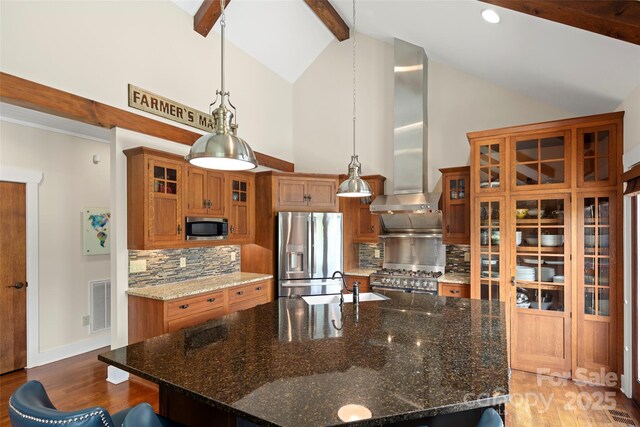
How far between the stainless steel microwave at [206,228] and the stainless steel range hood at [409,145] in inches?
78.5

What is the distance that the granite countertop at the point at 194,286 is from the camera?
3291 millimetres

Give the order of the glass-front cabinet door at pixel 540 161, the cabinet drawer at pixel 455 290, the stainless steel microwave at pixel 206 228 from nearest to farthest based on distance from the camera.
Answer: the glass-front cabinet door at pixel 540 161, the stainless steel microwave at pixel 206 228, the cabinet drawer at pixel 455 290

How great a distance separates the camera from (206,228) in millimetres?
4000

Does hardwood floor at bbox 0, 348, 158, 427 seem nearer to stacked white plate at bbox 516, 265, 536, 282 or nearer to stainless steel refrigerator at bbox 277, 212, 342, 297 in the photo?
stainless steel refrigerator at bbox 277, 212, 342, 297

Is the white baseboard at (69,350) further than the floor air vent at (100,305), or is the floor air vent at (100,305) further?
the floor air vent at (100,305)

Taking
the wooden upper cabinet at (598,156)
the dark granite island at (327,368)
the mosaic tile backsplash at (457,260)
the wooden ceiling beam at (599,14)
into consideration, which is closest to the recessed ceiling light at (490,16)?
the wooden ceiling beam at (599,14)

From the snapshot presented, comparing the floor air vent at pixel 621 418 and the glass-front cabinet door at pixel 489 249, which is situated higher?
the glass-front cabinet door at pixel 489 249

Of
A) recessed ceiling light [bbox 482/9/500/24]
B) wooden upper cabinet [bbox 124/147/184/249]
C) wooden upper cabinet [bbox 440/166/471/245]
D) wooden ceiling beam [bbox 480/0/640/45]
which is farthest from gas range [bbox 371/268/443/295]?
wooden ceiling beam [bbox 480/0/640/45]

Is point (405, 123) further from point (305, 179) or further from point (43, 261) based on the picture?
point (43, 261)

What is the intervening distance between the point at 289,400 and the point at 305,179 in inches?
154

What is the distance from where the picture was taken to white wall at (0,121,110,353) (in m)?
3.82

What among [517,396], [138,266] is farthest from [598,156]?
[138,266]

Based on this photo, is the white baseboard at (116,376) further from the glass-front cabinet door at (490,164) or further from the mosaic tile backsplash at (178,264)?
the glass-front cabinet door at (490,164)

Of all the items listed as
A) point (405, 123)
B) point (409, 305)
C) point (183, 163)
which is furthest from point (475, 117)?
point (183, 163)
